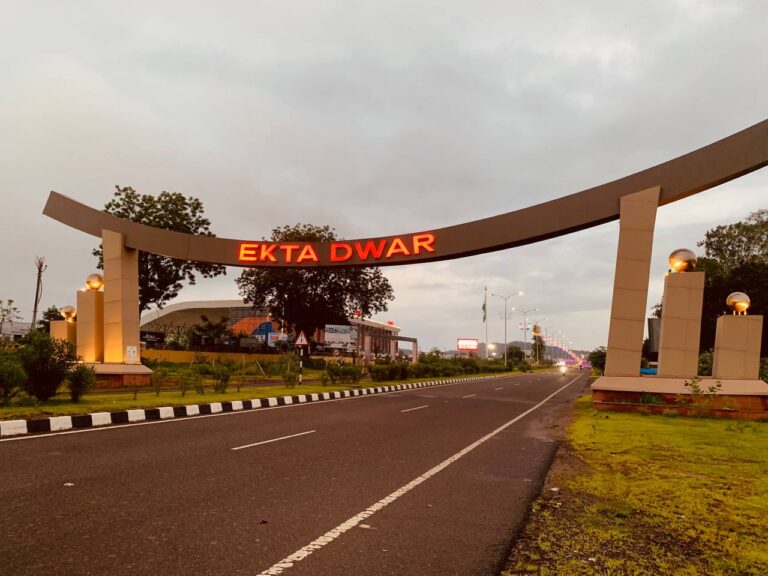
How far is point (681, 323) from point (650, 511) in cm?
1122

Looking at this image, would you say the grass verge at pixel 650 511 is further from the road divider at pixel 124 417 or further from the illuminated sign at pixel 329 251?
the illuminated sign at pixel 329 251

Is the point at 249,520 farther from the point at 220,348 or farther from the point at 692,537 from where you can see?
the point at 220,348

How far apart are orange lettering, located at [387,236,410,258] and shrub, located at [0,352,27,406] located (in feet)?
42.4

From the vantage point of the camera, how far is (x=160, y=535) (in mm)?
4285

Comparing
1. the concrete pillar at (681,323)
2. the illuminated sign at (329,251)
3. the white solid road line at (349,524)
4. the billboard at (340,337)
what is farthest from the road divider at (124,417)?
the billboard at (340,337)

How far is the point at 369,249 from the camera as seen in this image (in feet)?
70.7

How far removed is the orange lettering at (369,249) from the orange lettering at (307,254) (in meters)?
1.96

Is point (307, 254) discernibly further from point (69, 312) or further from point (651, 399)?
point (651, 399)

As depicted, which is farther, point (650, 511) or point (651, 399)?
point (651, 399)

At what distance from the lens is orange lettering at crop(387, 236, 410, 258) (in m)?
20.9

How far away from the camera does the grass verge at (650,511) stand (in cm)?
391

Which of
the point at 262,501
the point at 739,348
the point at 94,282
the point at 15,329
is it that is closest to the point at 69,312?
the point at 94,282

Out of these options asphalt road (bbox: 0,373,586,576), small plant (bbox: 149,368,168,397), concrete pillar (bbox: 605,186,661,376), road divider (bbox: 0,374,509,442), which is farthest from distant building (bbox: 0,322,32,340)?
concrete pillar (bbox: 605,186,661,376)

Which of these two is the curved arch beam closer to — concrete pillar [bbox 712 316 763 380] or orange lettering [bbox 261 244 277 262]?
orange lettering [bbox 261 244 277 262]
